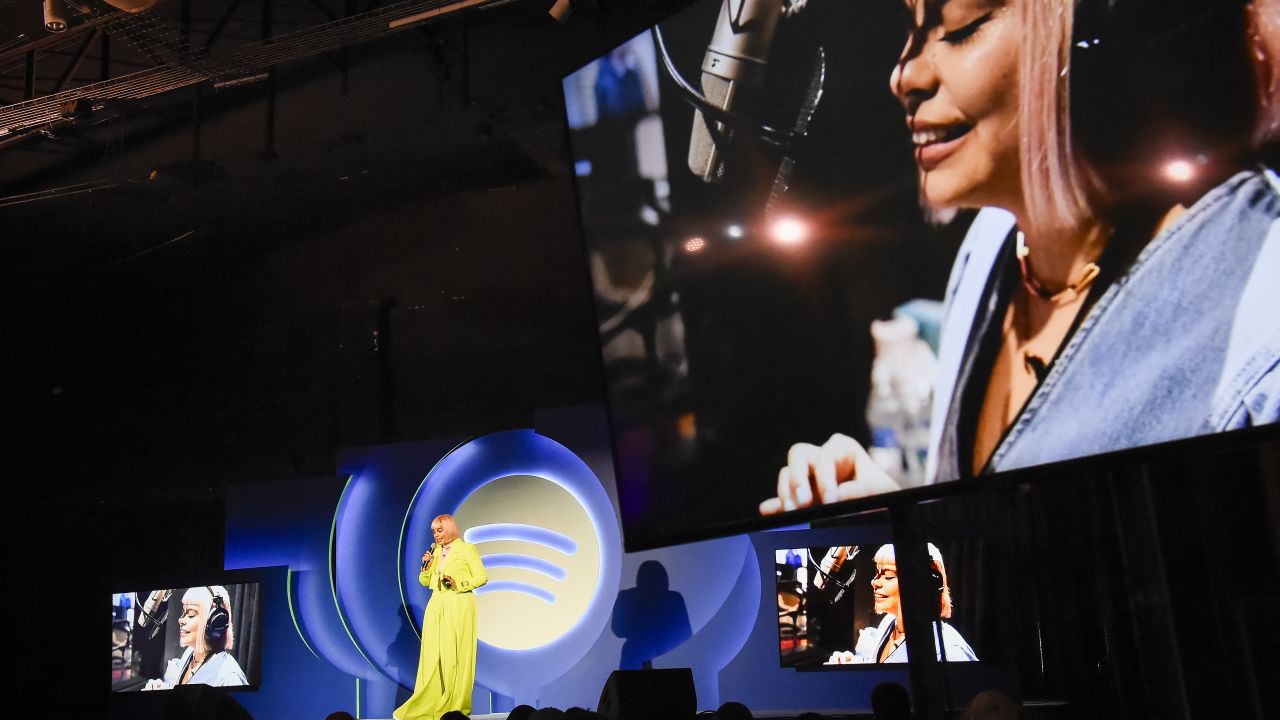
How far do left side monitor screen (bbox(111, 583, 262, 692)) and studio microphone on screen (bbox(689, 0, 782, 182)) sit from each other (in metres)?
5.61

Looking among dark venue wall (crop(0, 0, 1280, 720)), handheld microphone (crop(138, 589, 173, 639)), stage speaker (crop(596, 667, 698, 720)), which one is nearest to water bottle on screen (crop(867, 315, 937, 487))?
stage speaker (crop(596, 667, 698, 720))

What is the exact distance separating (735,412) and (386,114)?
19.4ft

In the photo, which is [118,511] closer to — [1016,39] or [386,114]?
[386,114]

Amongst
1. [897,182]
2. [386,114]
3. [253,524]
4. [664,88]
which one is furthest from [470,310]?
[897,182]

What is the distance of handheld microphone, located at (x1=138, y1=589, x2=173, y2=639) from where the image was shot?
7.69m

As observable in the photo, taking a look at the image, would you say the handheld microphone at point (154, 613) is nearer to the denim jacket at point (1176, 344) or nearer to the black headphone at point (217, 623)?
the black headphone at point (217, 623)

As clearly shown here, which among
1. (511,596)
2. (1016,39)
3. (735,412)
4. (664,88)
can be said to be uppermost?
(664,88)

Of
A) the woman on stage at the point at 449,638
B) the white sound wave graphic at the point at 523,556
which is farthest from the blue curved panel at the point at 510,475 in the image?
the woman on stage at the point at 449,638

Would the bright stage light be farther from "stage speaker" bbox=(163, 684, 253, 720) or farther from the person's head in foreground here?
the person's head in foreground

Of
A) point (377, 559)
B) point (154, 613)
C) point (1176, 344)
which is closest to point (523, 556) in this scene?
point (377, 559)

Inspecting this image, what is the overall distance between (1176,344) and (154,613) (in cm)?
765

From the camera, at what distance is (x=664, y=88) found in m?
3.52

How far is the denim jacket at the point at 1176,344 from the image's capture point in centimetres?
198

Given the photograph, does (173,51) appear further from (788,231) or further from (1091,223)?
(1091,223)
